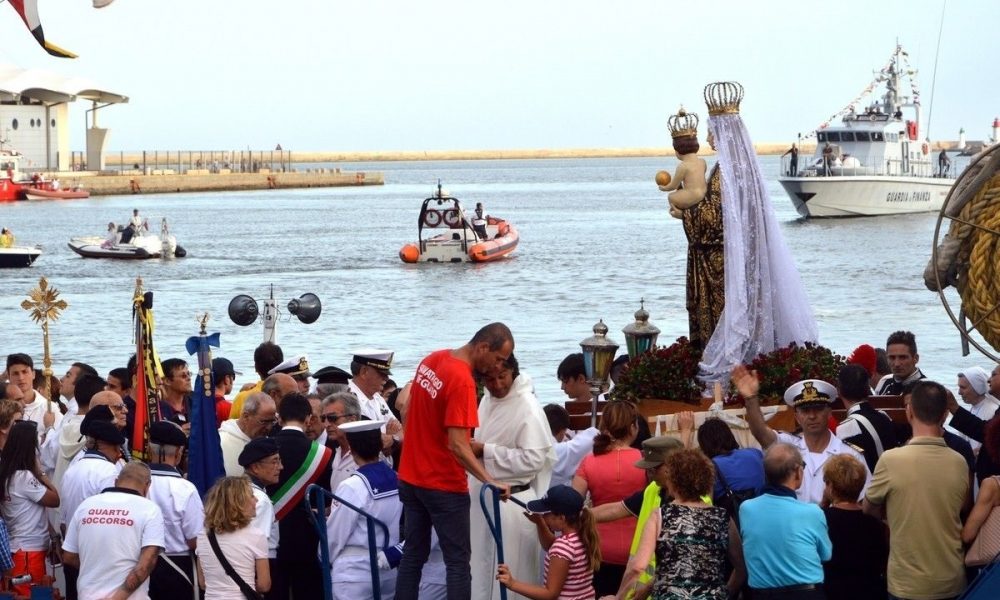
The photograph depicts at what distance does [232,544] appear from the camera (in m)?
6.84

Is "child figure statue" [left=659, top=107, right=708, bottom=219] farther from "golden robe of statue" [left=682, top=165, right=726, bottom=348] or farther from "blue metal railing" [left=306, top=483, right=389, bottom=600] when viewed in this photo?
"blue metal railing" [left=306, top=483, right=389, bottom=600]

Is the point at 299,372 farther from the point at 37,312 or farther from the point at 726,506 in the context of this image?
the point at 726,506

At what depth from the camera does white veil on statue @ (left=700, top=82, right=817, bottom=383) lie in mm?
9664

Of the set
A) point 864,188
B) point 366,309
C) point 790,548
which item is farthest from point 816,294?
point 790,548

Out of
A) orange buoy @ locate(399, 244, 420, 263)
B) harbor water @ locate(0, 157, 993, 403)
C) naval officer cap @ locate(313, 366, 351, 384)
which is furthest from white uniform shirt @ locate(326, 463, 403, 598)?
orange buoy @ locate(399, 244, 420, 263)

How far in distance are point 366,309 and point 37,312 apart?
106 ft

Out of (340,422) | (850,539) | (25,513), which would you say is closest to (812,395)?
(850,539)

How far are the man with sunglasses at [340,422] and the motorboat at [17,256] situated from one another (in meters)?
51.5

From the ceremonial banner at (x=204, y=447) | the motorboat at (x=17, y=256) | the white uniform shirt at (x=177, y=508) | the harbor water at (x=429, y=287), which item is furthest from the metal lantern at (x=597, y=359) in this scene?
the motorboat at (x=17, y=256)

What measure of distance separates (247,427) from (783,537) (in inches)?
129

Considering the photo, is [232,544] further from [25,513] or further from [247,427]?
[25,513]

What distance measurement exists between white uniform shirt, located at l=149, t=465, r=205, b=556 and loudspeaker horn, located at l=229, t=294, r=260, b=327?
8.03m

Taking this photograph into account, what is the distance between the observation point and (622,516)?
704cm

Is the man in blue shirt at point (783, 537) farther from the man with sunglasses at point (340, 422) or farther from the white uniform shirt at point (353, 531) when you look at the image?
the man with sunglasses at point (340, 422)
